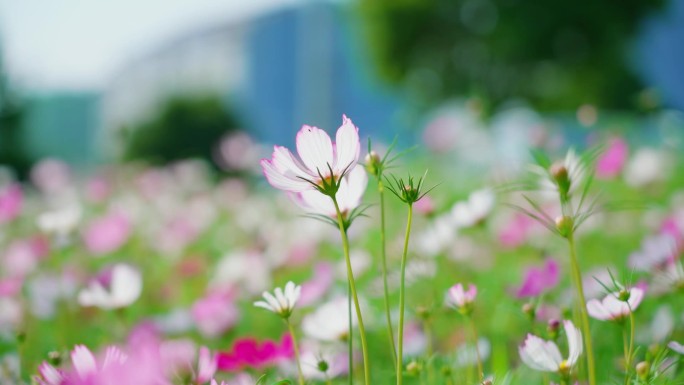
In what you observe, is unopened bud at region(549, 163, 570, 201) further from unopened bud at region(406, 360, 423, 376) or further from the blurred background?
the blurred background

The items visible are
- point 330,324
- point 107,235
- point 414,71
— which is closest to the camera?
point 330,324

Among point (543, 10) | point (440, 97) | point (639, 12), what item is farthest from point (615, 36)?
point (440, 97)

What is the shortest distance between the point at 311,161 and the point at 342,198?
0.27 feet

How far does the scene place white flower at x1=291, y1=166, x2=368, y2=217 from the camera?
1.69 ft

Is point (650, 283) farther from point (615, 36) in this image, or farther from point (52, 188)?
point (615, 36)

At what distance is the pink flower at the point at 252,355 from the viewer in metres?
0.62

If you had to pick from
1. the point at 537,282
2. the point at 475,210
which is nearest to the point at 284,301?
the point at 537,282

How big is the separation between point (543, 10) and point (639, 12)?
5.17 feet

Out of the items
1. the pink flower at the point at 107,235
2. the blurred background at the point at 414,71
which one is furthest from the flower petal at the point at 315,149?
the blurred background at the point at 414,71

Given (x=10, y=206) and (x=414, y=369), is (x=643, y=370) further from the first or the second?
(x=10, y=206)

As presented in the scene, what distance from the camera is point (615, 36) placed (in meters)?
10.9

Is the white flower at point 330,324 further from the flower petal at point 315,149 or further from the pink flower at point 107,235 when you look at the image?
the pink flower at point 107,235

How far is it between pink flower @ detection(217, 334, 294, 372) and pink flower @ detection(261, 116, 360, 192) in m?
0.23

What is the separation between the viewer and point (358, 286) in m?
1.31
